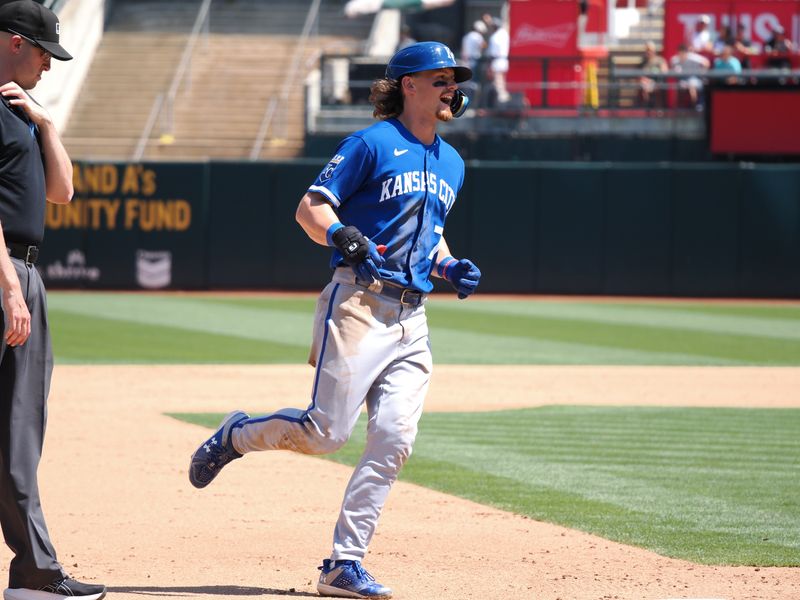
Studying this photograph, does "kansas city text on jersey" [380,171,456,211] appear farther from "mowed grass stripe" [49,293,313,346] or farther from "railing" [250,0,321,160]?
"railing" [250,0,321,160]

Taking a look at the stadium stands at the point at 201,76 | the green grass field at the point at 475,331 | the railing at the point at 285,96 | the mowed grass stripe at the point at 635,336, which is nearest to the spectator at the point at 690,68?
the green grass field at the point at 475,331

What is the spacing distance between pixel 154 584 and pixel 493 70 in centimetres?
2124

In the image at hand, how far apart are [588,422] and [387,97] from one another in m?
5.61

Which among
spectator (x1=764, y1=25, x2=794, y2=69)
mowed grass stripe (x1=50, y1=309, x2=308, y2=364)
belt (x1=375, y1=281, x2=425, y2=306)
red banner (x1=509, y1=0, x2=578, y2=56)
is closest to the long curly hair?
belt (x1=375, y1=281, x2=425, y2=306)

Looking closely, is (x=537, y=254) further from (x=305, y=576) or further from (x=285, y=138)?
(x=305, y=576)

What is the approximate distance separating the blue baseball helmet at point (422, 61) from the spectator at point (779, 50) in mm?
20948

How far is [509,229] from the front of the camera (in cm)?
2361

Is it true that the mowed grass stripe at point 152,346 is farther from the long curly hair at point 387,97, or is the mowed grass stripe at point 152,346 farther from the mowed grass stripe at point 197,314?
the long curly hair at point 387,97

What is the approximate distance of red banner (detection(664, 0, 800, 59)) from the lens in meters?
27.2

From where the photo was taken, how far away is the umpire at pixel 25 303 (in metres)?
4.71

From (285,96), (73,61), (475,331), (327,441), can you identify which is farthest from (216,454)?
(73,61)

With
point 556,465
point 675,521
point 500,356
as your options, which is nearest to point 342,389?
point 675,521

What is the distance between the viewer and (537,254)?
2367 centimetres

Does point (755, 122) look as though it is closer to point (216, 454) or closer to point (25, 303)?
point (216, 454)
